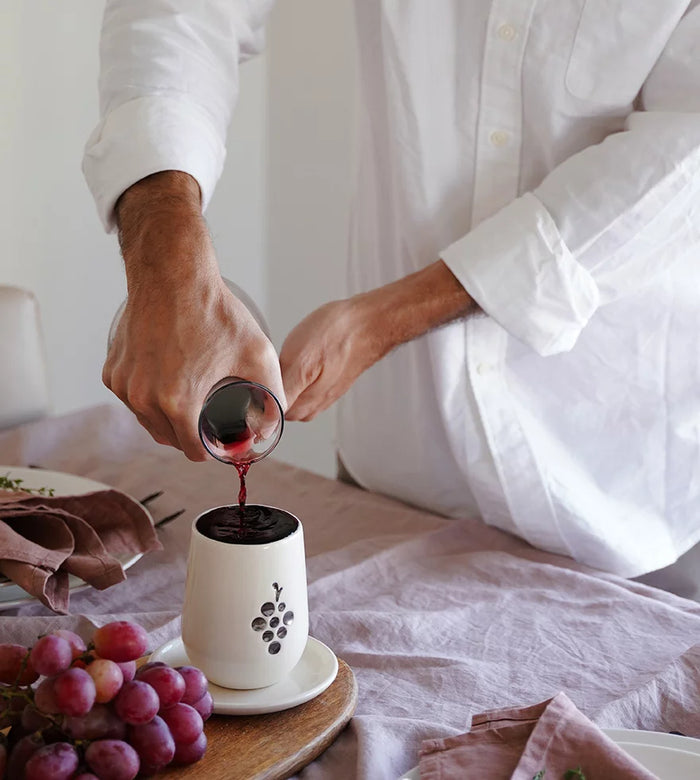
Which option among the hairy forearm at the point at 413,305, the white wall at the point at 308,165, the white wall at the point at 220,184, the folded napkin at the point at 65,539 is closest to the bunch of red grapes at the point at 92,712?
the folded napkin at the point at 65,539

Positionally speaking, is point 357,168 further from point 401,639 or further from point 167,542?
point 401,639

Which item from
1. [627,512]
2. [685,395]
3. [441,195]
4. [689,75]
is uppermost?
[689,75]

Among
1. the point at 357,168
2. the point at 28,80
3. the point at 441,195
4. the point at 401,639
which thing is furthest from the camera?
the point at 28,80

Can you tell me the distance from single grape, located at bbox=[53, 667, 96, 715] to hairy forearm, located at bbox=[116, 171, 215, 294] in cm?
38

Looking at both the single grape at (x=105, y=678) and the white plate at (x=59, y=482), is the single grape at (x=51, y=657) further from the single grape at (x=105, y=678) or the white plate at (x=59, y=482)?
the white plate at (x=59, y=482)

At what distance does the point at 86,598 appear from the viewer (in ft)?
2.99

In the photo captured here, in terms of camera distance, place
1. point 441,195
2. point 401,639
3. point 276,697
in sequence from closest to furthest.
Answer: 1. point 276,697
2. point 401,639
3. point 441,195

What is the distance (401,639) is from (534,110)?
0.59 metres

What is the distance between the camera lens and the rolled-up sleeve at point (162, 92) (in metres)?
1.01

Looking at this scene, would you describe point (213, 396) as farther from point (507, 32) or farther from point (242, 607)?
point (507, 32)

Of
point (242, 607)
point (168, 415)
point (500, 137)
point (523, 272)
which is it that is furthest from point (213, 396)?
point (500, 137)

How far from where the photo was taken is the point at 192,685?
2.03 feet

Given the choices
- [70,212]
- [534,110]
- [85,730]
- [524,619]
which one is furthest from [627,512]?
[70,212]

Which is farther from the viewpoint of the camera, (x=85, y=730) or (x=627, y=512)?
(x=627, y=512)
